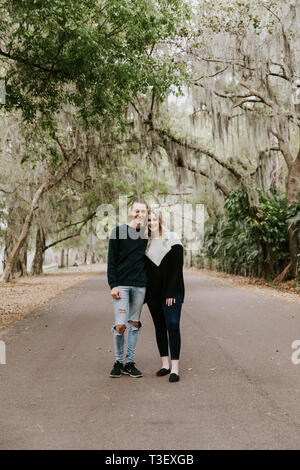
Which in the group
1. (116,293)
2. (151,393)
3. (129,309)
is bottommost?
(151,393)

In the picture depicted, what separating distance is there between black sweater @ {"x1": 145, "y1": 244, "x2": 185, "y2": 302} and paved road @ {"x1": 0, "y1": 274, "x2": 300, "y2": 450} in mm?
918

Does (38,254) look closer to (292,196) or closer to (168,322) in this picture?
(292,196)

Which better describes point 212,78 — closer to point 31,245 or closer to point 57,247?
point 31,245

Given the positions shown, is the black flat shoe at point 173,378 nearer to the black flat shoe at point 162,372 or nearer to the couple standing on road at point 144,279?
the couple standing on road at point 144,279

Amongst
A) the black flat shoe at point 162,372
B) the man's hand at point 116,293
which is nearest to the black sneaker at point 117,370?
the black flat shoe at point 162,372

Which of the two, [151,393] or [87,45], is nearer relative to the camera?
[151,393]

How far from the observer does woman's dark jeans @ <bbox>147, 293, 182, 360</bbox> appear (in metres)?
5.07

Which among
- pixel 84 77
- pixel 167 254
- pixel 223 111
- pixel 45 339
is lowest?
pixel 45 339

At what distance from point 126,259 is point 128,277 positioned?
198 millimetres

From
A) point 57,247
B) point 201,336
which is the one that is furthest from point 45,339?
point 57,247

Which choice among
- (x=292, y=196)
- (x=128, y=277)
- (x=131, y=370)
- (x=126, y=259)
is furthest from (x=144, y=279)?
(x=292, y=196)

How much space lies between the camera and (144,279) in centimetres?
520

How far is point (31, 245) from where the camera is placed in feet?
114

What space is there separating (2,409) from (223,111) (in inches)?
583
